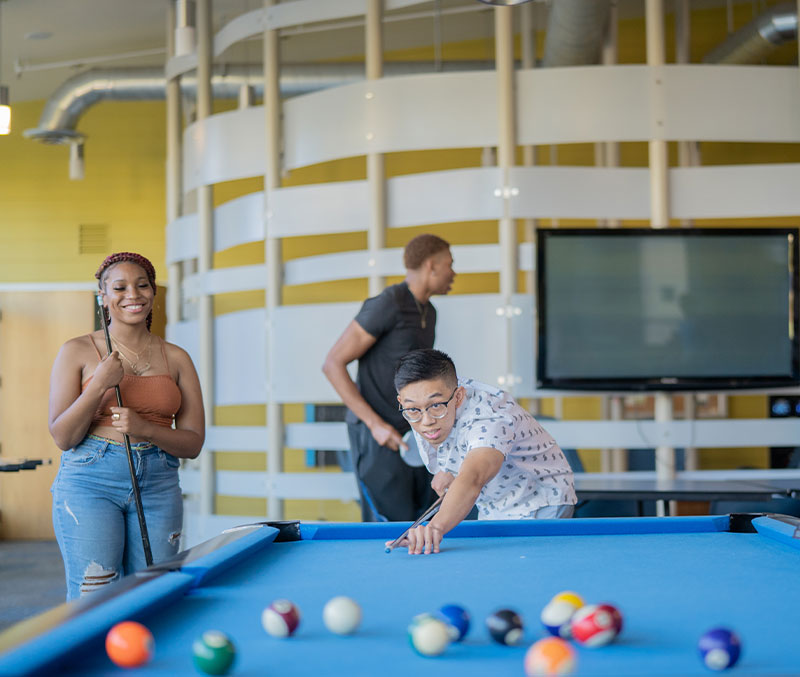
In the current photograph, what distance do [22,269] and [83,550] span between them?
721 cm

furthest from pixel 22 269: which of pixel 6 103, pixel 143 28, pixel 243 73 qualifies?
pixel 6 103

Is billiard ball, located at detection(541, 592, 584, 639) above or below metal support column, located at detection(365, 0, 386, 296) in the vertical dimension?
below

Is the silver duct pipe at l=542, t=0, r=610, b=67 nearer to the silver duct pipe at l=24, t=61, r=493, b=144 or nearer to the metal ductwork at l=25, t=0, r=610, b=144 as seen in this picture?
the metal ductwork at l=25, t=0, r=610, b=144

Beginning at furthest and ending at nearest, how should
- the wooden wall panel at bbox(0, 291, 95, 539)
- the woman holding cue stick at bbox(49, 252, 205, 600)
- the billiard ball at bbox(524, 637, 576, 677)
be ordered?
the wooden wall panel at bbox(0, 291, 95, 539) < the woman holding cue stick at bbox(49, 252, 205, 600) < the billiard ball at bbox(524, 637, 576, 677)

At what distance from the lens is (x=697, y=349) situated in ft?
15.9

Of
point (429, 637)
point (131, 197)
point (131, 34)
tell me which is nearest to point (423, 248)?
point (429, 637)

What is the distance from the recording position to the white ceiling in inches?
289

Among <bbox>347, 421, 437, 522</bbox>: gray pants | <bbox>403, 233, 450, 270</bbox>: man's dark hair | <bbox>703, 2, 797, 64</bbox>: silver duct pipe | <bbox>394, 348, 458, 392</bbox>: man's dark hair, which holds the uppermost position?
<bbox>703, 2, 797, 64</bbox>: silver duct pipe

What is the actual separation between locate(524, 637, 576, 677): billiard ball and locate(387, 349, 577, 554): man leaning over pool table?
1058mm

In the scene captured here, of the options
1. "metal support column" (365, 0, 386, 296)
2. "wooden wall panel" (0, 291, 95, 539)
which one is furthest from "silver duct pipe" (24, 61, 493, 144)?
"metal support column" (365, 0, 386, 296)

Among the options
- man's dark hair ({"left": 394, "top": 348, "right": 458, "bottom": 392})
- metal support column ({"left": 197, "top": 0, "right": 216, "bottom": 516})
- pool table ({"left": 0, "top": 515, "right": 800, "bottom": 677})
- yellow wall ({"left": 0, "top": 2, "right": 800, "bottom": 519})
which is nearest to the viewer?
pool table ({"left": 0, "top": 515, "right": 800, "bottom": 677})

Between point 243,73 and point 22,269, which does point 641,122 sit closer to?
point 243,73

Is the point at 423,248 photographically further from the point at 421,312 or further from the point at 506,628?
the point at 506,628

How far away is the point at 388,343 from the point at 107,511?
1617mm
